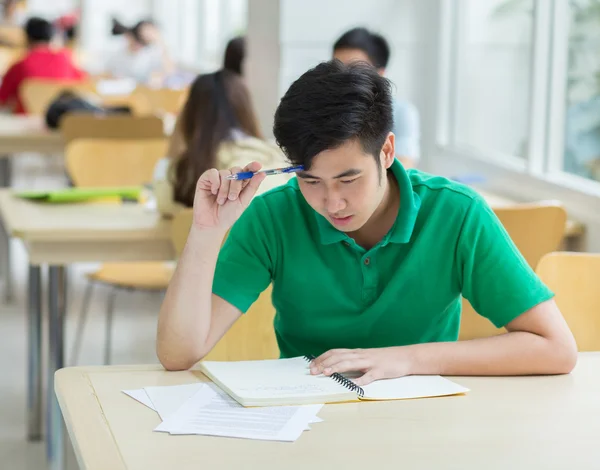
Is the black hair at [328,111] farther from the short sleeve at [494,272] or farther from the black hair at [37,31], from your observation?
the black hair at [37,31]

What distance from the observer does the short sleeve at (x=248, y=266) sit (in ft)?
5.82

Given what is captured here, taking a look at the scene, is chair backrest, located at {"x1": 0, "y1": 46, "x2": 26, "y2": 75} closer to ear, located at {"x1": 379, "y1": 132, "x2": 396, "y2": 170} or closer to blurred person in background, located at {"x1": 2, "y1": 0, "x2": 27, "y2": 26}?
blurred person in background, located at {"x1": 2, "y1": 0, "x2": 27, "y2": 26}

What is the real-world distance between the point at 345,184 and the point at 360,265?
18cm

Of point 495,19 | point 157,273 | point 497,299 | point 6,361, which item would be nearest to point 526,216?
point 497,299

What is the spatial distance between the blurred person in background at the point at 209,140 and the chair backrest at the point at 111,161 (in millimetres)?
737

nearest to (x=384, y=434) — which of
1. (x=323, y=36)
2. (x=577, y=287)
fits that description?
(x=577, y=287)

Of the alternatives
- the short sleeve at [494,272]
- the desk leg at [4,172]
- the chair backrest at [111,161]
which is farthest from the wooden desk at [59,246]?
the desk leg at [4,172]

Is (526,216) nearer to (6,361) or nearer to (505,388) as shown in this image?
(505,388)

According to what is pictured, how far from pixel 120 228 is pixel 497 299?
153 centimetres

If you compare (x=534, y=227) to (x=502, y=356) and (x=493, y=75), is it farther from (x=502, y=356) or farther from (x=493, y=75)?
(x=493, y=75)

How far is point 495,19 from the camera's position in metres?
4.18

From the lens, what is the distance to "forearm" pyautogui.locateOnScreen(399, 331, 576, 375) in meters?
1.64

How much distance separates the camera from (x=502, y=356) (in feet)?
5.43

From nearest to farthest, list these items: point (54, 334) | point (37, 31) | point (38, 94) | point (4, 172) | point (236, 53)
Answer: point (54, 334), point (236, 53), point (4, 172), point (38, 94), point (37, 31)
